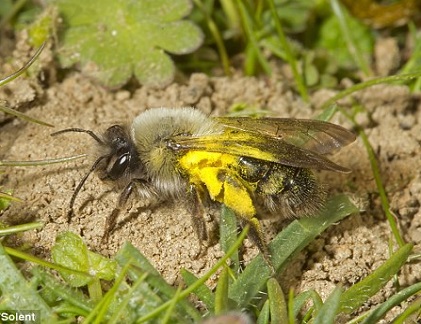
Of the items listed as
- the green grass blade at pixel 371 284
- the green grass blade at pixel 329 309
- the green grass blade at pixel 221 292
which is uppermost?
the green grass blade at pixel 221 292

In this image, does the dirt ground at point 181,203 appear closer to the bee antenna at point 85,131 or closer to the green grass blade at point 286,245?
the bee antenna at point 85,131

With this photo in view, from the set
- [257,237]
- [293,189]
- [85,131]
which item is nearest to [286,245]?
[257,237]

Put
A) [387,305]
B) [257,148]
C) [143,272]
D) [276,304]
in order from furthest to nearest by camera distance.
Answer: [257,148], [387,305], [276,304], [143,272]

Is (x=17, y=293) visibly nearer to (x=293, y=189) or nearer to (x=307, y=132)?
(x=293, y=189)

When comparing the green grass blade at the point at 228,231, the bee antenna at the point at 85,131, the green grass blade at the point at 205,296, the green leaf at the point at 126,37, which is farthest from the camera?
the green leaf at the point at 126,37

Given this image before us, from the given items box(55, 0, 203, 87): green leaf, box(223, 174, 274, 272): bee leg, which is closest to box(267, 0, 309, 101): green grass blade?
box(55, 0, 203, 87): green leaf

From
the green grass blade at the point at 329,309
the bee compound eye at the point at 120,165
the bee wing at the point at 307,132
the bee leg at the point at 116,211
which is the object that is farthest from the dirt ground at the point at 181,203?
the green grass blade at the point at 329,309

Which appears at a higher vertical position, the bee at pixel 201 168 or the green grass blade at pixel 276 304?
the bee at pixel 201 168
